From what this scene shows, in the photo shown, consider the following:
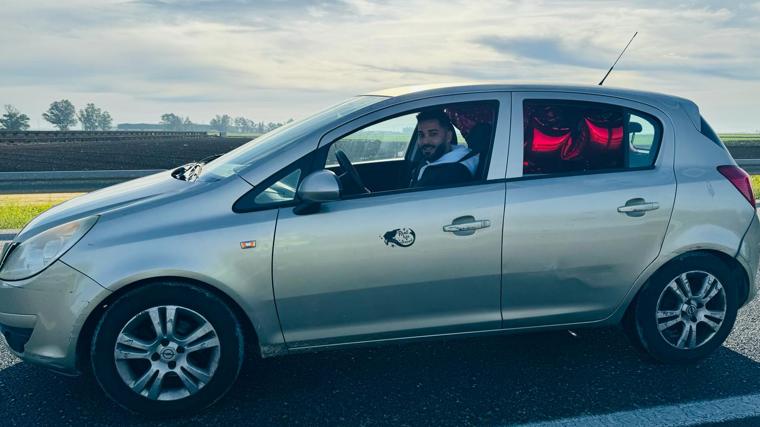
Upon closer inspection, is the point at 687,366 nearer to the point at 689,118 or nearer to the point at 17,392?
the point at 689,118

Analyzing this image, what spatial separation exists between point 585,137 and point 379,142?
48.3 inches

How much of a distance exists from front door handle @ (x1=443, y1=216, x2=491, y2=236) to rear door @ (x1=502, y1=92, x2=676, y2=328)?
150 millimetres

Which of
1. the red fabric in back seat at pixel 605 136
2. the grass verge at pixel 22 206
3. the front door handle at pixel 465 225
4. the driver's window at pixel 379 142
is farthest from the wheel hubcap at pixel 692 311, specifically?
the grass verge at pixel 22 206

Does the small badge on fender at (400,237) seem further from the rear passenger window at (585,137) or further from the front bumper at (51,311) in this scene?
the front bumper at (51,311)

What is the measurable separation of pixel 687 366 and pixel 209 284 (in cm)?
275

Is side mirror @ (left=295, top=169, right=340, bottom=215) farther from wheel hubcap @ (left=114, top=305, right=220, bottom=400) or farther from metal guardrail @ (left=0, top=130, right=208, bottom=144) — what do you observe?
metal guardrail @ (left=0, top=130, right=208, bottom=144)

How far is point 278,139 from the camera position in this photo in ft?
12.6

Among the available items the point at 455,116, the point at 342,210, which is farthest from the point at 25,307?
the point at 455,116

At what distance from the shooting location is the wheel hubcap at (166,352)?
3.22 meters

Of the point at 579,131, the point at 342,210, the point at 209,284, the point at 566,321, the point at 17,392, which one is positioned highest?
the point at 579,131

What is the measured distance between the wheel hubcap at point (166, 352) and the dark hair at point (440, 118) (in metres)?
1.64

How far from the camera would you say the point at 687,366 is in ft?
12.9

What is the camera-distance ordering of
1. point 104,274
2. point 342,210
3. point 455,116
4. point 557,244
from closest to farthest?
point 104,274 → point 342,210 → point 557,244 → point 455,116

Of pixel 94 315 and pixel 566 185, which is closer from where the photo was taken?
pixel 94 315
